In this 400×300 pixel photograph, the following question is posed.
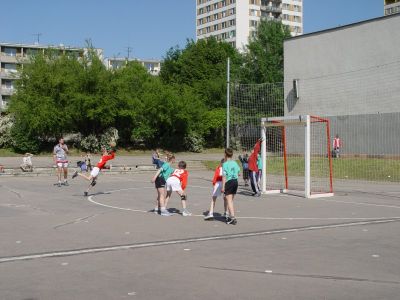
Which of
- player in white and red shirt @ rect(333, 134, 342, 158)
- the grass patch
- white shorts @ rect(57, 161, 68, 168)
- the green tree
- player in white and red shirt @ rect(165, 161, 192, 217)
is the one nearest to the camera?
player in white and red shirt @ rect(165, 161, 192, 217)

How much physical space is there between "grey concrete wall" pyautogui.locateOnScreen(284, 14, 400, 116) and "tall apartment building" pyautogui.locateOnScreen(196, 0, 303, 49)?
70.8m

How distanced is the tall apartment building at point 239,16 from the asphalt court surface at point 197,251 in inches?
3715

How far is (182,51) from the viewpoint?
201 feet

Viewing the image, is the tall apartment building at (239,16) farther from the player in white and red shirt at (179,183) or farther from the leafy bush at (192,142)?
the player in white and red shirt at (179,183)

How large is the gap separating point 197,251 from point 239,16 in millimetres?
107203

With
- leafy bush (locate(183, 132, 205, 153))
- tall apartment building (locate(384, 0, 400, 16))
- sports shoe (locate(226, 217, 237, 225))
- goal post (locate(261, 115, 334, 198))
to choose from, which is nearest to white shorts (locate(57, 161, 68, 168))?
goal post (locate(261, 115, 334, 198))

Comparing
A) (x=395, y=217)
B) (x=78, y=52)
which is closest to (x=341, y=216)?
(x=395, y=217)

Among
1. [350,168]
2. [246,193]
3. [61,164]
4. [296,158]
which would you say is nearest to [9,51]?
[296,158]

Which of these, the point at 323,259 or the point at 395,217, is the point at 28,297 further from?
the point at 395,217

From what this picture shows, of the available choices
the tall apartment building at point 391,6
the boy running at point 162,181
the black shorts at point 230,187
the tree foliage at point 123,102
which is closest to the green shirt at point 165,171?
the boy running at point 162,181

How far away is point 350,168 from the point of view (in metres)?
27.2

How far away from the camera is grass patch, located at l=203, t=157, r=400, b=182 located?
25219mm

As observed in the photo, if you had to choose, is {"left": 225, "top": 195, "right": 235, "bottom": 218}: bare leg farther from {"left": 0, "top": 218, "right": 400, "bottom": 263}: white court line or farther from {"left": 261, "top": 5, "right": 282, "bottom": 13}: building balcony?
{"left": 261, "top": 5, "right": 282, "bottom": 13}: building balcony

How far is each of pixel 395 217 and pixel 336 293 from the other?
7.39 meters
